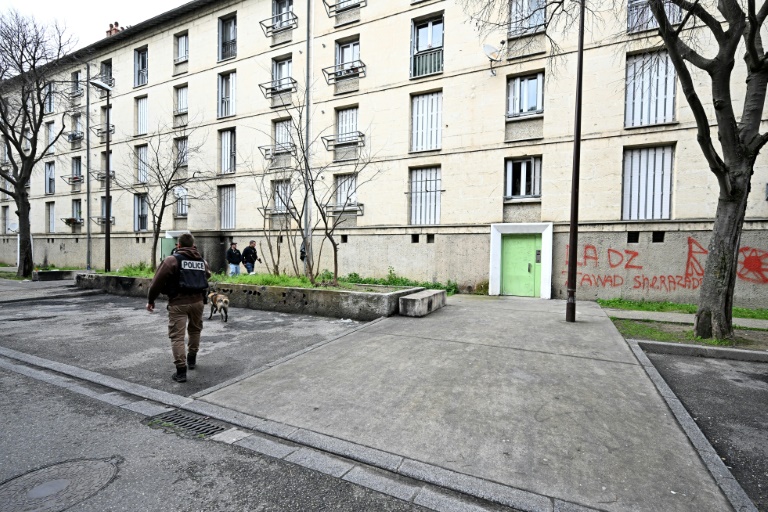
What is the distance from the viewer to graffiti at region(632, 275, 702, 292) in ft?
34.9

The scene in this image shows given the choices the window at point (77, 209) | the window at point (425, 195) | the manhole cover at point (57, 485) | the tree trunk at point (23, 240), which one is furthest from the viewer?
the window at point (77, 209)

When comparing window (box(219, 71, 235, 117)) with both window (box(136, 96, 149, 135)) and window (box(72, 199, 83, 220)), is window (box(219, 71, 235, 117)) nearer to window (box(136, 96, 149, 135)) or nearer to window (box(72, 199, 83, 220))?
window (box(136, 96, 149, 135))

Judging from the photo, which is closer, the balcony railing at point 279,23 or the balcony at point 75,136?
the balcony railing at point 279,23

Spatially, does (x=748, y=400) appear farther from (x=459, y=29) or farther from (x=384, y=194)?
(x=459, y=29)

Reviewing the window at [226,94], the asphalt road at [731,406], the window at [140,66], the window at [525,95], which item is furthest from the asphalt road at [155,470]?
the window at [140,66]

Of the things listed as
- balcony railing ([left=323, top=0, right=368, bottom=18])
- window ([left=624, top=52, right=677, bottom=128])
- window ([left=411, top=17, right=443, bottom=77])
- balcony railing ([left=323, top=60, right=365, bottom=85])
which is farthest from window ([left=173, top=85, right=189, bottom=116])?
window ([left=624, top=52, right=677, bottom=128])

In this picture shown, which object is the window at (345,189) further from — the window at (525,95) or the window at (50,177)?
the window at (50,177)

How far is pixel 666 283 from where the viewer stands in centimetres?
1085

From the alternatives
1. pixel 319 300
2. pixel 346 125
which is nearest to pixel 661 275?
pixel 319 300

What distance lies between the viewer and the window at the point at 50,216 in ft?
86.2

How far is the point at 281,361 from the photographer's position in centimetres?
550

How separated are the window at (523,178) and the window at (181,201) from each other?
15.6 m

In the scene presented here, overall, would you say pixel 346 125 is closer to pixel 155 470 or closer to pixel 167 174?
pixel 167 174

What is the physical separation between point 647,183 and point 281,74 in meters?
15.6
